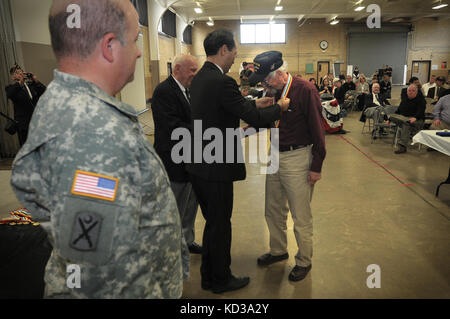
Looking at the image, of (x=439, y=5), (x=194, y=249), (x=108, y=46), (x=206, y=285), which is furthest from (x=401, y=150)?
(x=439, y=5)

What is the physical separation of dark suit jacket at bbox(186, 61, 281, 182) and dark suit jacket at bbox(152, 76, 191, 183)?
22.2 inches

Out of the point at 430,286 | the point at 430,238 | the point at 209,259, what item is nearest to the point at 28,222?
the point at 209,259

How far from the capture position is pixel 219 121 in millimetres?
2113

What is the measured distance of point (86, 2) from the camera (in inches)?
31.4

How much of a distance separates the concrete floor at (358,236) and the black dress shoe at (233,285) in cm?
4

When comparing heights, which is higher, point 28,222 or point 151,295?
point 151,295

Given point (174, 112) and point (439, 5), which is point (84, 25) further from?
point (439, 5)

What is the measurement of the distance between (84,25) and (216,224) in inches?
66.0

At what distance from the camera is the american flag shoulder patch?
73 cm

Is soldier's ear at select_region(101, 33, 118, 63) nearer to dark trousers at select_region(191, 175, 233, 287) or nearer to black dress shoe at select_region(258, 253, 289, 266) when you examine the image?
dark trousers at select_region(191, 175, 233, 287)

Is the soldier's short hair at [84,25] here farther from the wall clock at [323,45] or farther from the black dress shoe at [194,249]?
the wall clock at [323,45]

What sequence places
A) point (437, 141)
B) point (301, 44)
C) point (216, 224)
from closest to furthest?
point (216, 224) → point (437, 141) → point (301, 44)
